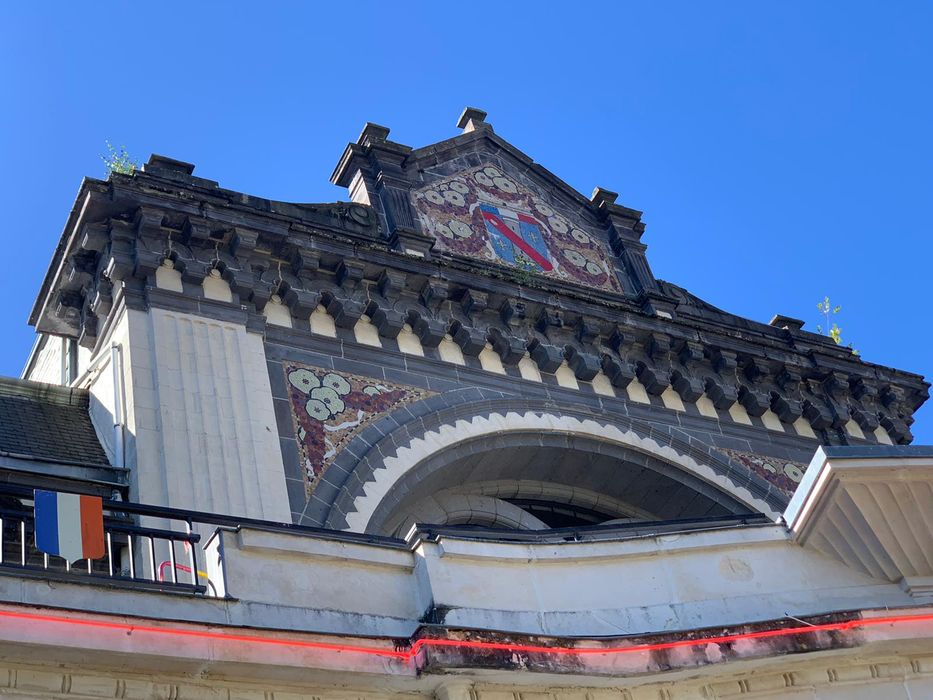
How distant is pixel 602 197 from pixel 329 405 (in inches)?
314

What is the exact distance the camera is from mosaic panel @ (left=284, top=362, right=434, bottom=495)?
1559 centimetres

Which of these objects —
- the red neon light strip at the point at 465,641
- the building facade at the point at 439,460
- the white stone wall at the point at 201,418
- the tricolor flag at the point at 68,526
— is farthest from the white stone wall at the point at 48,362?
the red neon light strip at the point at 465,641

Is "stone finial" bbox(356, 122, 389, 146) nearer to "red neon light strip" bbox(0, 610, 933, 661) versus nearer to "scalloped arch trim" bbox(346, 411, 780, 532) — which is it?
"scalloped arch trim" bbox(346, 411, 780, 532)

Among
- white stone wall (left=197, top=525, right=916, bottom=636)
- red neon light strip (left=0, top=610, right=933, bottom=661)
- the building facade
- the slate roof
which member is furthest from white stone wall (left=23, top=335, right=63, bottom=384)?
red neon light strip (left=0, top=610, right=933, bottom=661)

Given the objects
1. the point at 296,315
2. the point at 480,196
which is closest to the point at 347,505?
the point at 296,315

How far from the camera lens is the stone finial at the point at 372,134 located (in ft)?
68.4

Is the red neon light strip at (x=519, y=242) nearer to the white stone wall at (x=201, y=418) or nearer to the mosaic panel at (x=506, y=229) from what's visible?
the mosaic panel at (x=506, y=229)

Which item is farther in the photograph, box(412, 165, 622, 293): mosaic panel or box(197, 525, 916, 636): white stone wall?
box(412, 165, 622, 293): mosaic panel

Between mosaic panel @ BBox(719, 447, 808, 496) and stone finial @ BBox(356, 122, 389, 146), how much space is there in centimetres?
633

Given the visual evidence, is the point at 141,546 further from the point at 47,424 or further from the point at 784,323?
the point at 784,323

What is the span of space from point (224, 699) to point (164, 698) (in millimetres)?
394

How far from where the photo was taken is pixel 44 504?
10.5 m

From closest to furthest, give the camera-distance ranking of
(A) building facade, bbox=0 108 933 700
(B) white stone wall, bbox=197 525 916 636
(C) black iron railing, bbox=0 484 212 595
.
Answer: (A) building facade, bbox=0 108 933 700 → (C) black iron railing, bbox=0 484 212 595 → (B) white stone wall, bbox=197 525 916 636

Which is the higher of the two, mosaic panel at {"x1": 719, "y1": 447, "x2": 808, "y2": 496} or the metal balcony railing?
mosaic panel at {"x1": 719, "y1": 447, "x2": 808, "y2": 496}
